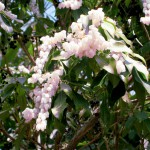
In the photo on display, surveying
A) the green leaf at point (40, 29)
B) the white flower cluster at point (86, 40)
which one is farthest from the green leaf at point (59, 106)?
the green leaf at point (40, 29)

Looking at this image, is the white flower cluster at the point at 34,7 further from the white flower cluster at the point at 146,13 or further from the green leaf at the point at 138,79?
the green leaf at the point at 138,79

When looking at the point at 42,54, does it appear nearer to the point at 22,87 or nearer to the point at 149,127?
the point at 22,87

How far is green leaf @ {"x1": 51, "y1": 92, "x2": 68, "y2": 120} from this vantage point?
118 cm

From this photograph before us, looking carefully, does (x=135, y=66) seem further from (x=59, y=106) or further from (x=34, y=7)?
(x=34, y=7)

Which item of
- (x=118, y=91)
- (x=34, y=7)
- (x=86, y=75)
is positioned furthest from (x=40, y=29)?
(x=118, y=91)

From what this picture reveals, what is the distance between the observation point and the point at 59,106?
120 centimetres

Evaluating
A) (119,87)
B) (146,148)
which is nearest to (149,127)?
(146,148)

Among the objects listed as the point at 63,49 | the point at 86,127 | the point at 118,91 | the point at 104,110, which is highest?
the point at 63,49

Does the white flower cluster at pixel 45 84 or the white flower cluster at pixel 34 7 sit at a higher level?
the white flower cluster at pixel 45 84

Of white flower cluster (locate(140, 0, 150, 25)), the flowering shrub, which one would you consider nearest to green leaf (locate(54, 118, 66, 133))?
the flowering shrub

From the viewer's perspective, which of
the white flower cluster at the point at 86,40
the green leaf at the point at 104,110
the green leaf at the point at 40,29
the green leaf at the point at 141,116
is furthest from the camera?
the green leaf at the point at 40,29

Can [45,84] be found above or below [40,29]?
above

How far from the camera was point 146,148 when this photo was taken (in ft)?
5.97

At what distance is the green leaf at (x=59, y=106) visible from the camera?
3.88 ft
